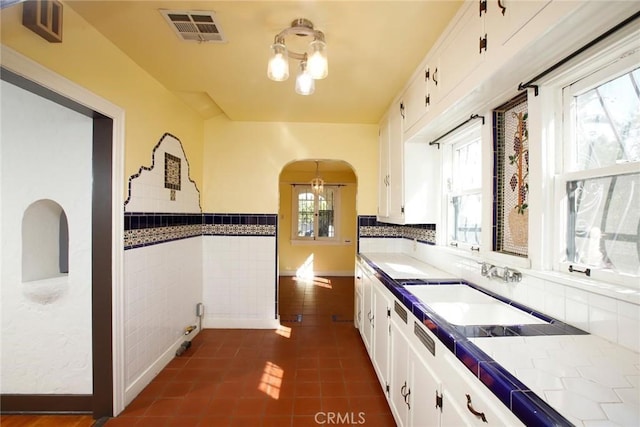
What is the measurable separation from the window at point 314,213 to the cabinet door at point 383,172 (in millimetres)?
3041

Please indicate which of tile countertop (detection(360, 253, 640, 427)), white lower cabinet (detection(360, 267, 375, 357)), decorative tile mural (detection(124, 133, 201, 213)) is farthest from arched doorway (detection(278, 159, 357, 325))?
tile countertop (detection(360, 253, 640, 427))

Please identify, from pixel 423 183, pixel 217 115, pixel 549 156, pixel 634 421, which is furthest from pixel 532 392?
pixel 217 115

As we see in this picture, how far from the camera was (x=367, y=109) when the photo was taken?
272 centimetres

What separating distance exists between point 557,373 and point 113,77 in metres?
2.63

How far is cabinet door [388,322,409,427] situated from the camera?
1.45 meters

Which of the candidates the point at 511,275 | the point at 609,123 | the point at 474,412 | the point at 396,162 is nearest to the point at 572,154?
the point at 609,123

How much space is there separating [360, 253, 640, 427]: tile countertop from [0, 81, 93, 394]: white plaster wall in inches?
86.6

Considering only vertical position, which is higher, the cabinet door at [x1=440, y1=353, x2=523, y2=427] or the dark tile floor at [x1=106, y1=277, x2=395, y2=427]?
the cabinet door at [x1=440, y1=353, x2=523, y2=427]

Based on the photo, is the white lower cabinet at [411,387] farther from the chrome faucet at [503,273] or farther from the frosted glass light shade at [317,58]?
the frosted glass light shade at [317,58]

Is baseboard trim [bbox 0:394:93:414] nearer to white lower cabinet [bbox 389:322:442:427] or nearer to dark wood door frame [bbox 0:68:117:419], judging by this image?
dark wood door frame [bbox 0:68:117:419]

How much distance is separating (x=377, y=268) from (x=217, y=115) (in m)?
2.44

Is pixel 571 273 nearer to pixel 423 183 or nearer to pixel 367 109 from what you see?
pixel 423 183

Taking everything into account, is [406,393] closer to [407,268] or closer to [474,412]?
[474,412]

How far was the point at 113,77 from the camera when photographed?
1.76 meters
